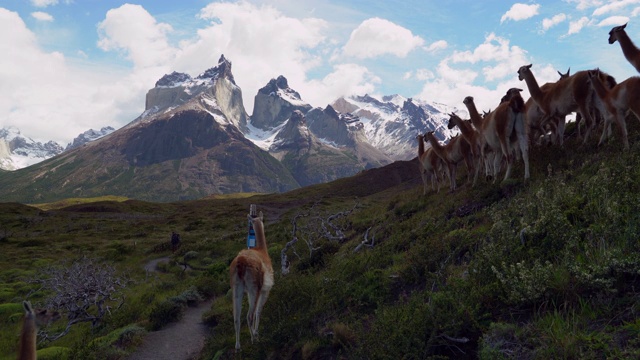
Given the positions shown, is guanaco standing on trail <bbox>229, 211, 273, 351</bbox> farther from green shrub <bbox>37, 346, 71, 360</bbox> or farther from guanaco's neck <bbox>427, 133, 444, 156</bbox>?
guanaco's neck <bbox>427, 133, 444, 156</bbox>

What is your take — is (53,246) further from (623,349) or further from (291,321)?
(623,349)

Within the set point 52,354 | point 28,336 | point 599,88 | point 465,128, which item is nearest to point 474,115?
point 465,128

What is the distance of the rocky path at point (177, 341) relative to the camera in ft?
32.0

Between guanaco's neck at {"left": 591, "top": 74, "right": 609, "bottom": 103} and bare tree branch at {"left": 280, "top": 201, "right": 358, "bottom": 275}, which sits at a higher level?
guanaco's neck at {"left": 591, "top": 74, "right": 609, "bottom": 103}

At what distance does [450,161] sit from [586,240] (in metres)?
11.5

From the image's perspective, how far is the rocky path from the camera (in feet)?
32.0

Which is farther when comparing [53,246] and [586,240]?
[53,246]

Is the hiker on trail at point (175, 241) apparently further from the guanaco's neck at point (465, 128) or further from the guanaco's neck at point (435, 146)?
the guanaco's neck at point (465, 128)

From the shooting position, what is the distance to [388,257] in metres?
9.37

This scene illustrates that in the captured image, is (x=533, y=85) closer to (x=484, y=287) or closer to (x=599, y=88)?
(x=599, y=88)

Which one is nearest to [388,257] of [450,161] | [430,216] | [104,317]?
[430,216]

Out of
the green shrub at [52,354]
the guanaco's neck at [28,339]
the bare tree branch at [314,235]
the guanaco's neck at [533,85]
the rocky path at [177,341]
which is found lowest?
the rocky path at [177,341]

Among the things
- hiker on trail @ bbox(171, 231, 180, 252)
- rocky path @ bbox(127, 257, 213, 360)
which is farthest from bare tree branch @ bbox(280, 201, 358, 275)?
hiker on trail @ bbox(171, 231, 180, 252)

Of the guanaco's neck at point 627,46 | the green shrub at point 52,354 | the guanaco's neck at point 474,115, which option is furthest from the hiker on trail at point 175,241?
the guanaco's neck at point 627,46
